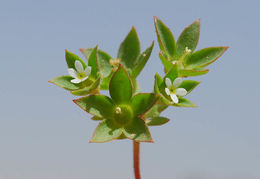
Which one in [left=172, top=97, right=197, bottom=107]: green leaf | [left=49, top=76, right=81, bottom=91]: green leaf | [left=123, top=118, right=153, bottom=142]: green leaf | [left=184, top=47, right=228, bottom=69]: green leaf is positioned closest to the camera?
[left=123, top=118, right=153, bottom=142]: green leaf

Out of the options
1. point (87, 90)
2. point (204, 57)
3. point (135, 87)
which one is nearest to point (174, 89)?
point (135, 87)

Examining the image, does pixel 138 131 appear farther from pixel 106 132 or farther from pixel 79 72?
pixel 79 72

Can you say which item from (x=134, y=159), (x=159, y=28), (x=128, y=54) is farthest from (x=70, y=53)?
(x=134, y=159)

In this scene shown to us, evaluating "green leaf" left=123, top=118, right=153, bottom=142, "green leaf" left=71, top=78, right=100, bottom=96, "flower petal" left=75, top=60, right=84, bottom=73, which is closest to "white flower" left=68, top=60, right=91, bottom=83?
"flower petal" left=75, top=60, right=84, bottom=73

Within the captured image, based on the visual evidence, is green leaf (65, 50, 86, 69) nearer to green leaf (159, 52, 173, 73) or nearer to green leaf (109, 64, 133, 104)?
green leaf (109, 64, 133, 104)

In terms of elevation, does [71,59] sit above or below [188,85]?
above

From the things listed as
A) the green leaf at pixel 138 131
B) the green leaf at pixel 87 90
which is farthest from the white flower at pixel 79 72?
the green leaf at pixel 138 131

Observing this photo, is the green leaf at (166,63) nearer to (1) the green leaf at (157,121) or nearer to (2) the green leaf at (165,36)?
(2) the green leaf at (165,36)
